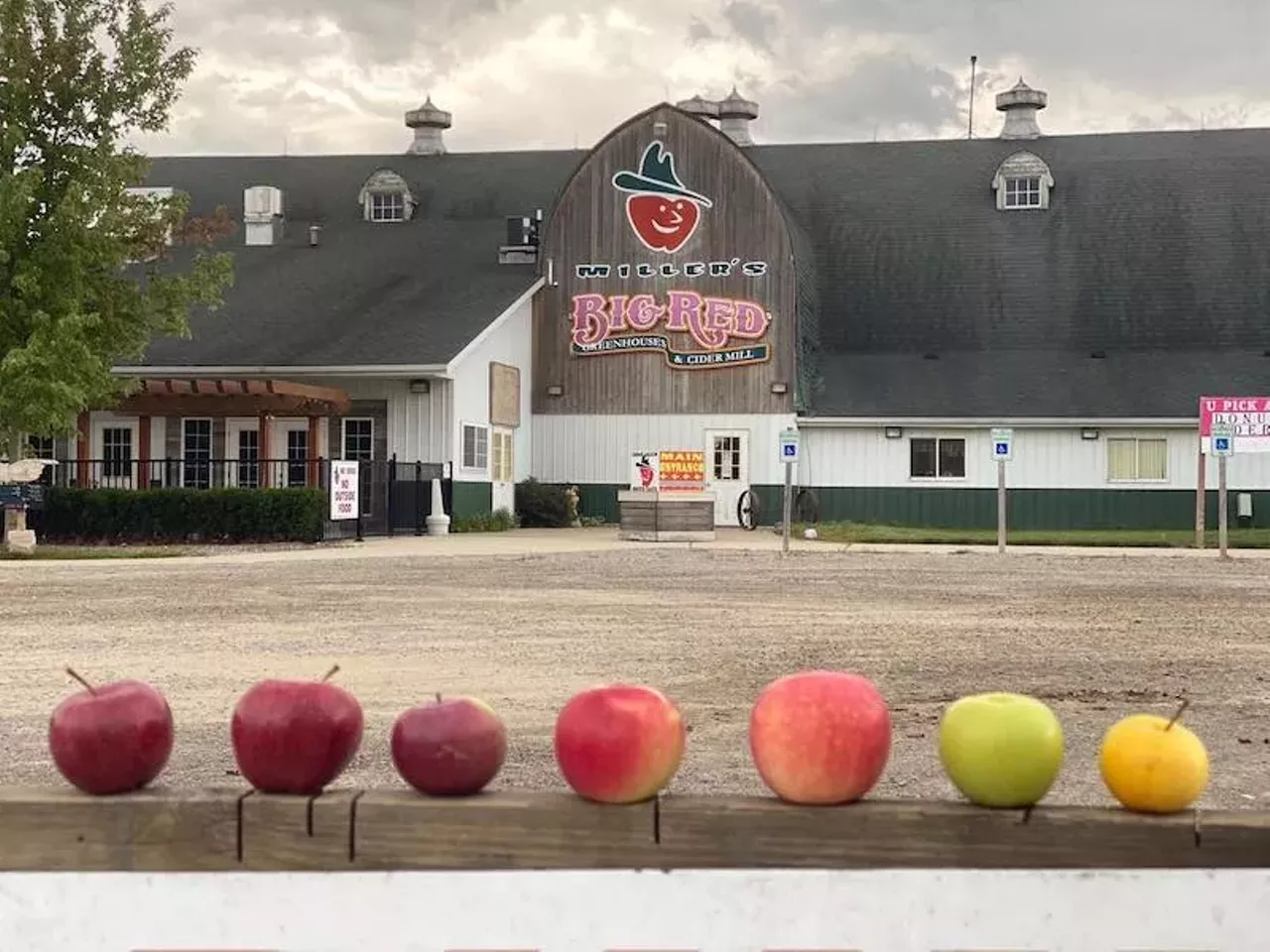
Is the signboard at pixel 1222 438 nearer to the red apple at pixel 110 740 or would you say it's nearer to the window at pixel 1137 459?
the window at pixel 1137 459

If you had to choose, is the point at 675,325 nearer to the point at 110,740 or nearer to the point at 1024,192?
the point at 1024,192

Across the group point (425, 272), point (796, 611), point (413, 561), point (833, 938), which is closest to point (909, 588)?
point (796, 611)

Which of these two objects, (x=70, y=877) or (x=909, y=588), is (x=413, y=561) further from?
(x=70, y=877)

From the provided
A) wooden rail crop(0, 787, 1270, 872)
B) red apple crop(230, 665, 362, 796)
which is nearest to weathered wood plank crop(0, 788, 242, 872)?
wooden rail crop(0, 787, 1270, 872)

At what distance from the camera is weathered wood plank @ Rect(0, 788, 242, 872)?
2.86 meters

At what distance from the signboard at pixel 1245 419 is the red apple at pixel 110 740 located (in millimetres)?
22984

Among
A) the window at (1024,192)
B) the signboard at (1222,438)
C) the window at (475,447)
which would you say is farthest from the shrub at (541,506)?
the signboard at (1222,438)

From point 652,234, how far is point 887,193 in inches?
289

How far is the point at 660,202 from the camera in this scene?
36.5 m

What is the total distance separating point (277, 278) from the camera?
38562 mm

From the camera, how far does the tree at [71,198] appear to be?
24281 millimetres

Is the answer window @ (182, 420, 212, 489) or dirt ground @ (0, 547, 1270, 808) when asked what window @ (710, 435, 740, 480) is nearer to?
window @ (182, 420, 212, 489)

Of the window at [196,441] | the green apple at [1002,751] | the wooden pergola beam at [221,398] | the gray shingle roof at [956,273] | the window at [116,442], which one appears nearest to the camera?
the green apple at [1002,751]

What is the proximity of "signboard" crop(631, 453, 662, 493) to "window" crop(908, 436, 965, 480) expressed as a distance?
23.5 feet
